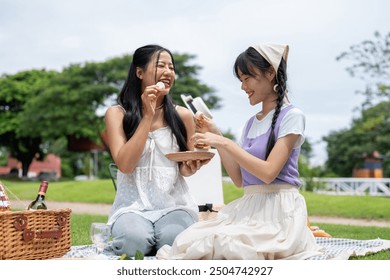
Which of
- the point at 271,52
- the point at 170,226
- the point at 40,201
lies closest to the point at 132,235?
the point at 170,226

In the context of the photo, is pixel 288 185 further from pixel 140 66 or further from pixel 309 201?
pixel 309 201

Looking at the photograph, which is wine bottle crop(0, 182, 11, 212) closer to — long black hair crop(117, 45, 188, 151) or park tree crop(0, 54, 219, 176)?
long black hair crop(117, 45, 188, 151)

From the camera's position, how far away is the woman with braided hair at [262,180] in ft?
8.66

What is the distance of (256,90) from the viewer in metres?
2.79

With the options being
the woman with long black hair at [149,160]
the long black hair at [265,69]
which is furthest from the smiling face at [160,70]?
the long black hair at [265,69]

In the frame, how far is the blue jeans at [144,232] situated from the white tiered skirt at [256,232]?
0.84 feet

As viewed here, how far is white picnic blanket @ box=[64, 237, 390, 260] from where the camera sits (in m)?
3.05

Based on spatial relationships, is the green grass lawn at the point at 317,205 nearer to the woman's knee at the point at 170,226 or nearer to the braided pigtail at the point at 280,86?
the woman's knee at the point at 170,226

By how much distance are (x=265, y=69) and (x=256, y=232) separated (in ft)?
2.42

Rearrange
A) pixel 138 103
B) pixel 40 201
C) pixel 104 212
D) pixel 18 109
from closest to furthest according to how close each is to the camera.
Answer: pixel 40 201, pixel 138 103, pixel 104 212, pixel 18 109

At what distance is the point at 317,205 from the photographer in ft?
34.6

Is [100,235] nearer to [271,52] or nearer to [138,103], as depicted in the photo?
[138,103]
